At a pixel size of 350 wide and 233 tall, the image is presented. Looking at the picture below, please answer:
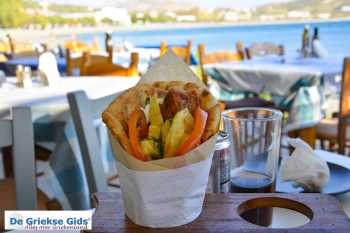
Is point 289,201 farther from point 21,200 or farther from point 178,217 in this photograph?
point 21,200

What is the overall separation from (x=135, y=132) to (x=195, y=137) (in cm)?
7

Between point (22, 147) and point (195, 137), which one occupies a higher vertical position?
point (195, 137)

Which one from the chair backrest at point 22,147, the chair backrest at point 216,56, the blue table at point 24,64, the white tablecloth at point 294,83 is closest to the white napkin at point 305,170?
the chair backrest at point 22,147

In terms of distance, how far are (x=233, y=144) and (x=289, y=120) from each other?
1.98m

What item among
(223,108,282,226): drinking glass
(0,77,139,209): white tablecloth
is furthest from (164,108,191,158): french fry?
(0,77,139,209): white tablecloth

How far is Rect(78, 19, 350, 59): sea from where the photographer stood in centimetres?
1919

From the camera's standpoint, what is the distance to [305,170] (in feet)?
2.60

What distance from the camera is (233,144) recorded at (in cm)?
84

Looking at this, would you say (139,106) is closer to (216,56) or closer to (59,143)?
(59,143)

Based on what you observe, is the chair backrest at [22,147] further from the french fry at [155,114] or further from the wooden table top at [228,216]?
the french fry at [155,114]

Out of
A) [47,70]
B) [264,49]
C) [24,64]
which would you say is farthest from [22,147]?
[264,49]

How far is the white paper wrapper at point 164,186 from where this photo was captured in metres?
0.53

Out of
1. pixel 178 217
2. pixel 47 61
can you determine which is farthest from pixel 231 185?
pixel 47 61

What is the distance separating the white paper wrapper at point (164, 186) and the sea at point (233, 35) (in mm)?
17323
